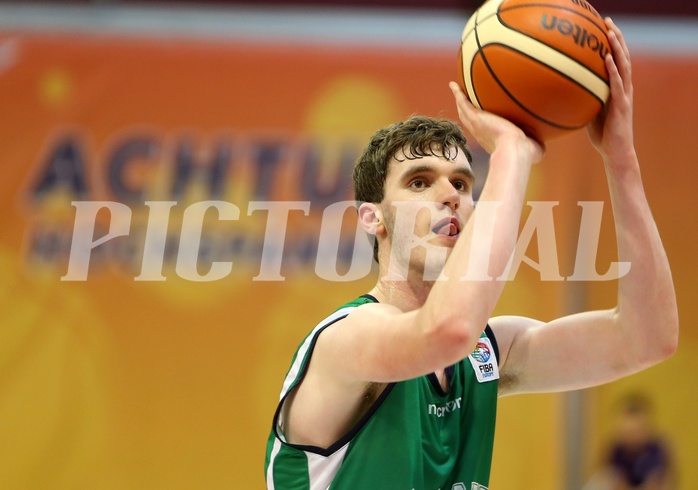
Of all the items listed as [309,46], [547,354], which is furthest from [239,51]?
[547,354]

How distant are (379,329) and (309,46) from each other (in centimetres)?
463

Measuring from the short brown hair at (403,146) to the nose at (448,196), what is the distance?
5.2 inches

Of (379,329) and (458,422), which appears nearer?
(379,329)

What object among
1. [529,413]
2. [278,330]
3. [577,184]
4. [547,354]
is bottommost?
[547,354]

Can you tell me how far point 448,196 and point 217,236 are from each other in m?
3.91

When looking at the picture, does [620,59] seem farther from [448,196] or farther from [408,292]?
[408,292]

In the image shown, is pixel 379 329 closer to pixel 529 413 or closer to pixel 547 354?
pixel 547 354

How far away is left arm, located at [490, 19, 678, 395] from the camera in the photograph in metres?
2.69

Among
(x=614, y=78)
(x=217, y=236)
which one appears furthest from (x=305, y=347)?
(x=217, y=236)

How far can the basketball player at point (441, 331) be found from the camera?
92.0 inches

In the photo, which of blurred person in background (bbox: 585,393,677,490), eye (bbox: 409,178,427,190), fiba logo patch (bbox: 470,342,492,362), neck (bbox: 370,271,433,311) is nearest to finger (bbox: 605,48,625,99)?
eye (bbox: 409,178,427,190)

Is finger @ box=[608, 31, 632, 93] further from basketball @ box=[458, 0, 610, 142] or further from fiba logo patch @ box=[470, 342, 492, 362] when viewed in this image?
fiba logo patch @ box=[470, 342, 492, 362]

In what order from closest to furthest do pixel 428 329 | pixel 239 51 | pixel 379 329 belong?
pixel 428 329
pixel 379 329
pixel 239 51

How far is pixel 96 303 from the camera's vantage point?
6367 mm
